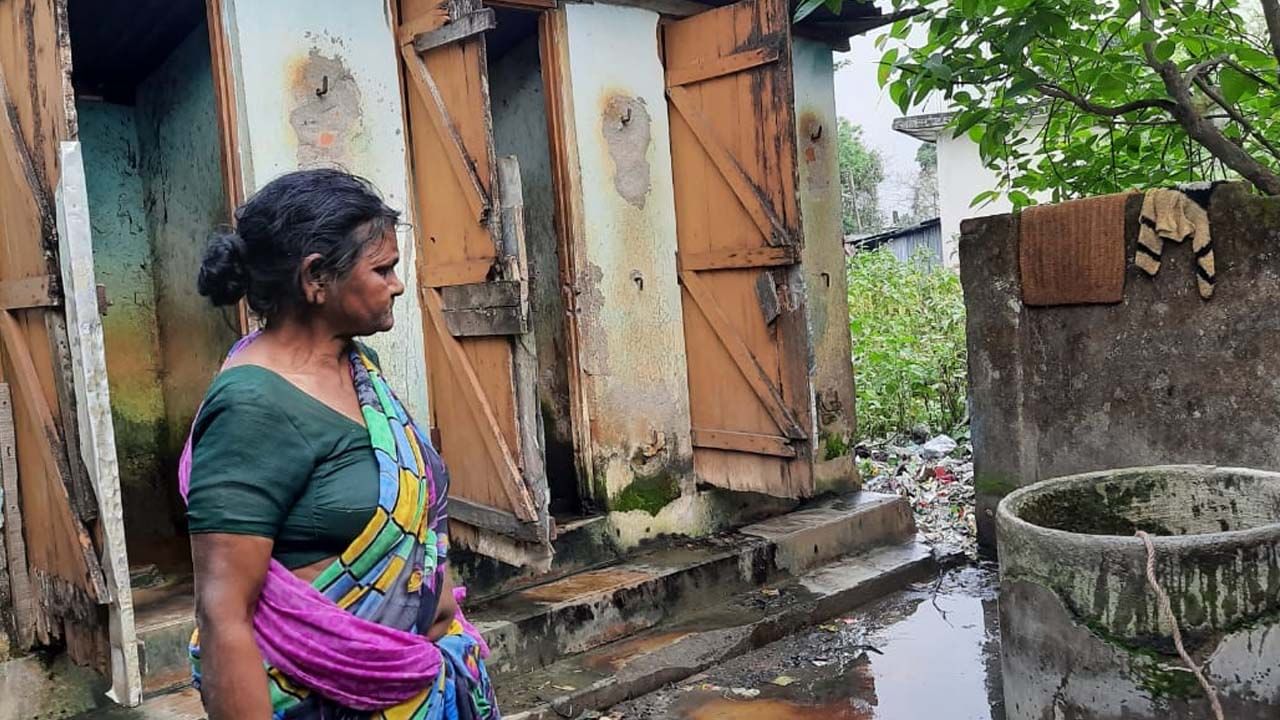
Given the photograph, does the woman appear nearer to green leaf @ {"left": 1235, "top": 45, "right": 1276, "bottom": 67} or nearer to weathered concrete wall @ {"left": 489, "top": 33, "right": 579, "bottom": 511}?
green leaf @ {"left": 1235, "top": 45, "right": 1276, "bottom": 67}

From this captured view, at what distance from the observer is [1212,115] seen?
5043 millimetres

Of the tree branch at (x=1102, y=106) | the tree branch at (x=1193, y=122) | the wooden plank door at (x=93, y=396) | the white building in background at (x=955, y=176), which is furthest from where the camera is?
the white building in background at (x=955, y=176)

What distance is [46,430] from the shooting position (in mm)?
3707

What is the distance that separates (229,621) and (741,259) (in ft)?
14.2

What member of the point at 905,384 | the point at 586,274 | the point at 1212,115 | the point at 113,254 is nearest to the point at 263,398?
Answer: the point at 586,274

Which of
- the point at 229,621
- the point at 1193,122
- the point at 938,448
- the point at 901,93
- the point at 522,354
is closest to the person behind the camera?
the point at 229,621

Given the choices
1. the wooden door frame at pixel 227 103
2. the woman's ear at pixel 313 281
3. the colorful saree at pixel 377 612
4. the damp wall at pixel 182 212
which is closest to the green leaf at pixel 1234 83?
the colorful saree at pixel 377 612

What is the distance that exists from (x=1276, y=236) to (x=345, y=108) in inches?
165

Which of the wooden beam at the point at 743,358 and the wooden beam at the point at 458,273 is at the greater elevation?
the wooden beam at the point at 458,273

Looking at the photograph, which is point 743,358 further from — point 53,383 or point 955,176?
point 955,176

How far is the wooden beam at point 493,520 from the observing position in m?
4.55

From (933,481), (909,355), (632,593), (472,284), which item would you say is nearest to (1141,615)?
(632,593)

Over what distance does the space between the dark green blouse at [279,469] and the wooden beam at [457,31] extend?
2.82m

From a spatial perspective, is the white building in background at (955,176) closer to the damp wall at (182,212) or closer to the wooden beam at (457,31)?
the damp wall at (182,212)
